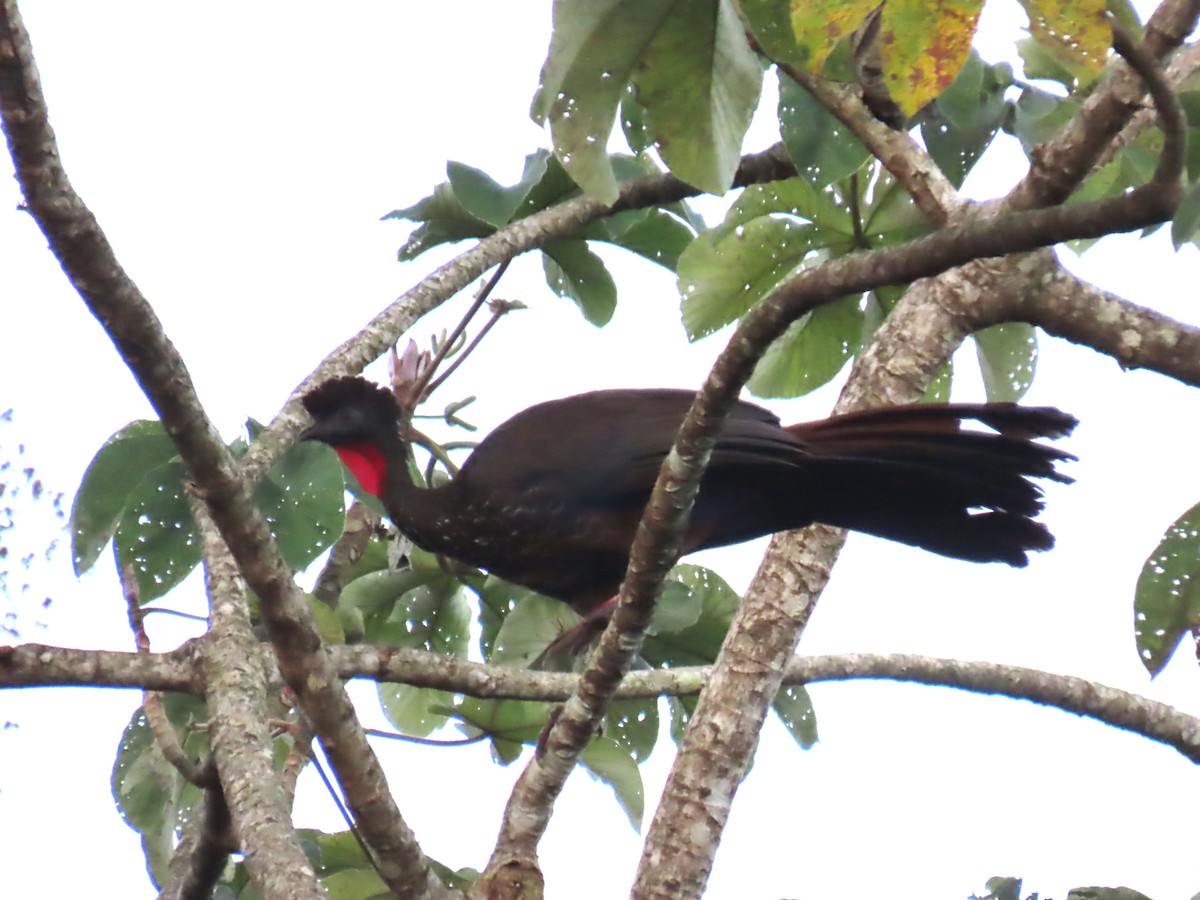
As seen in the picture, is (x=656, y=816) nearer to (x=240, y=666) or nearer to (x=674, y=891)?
(x=674, y=891)

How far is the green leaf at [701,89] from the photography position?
5.05ft

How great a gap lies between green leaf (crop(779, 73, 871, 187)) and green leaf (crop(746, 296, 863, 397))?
636 mm

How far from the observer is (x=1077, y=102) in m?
2.79

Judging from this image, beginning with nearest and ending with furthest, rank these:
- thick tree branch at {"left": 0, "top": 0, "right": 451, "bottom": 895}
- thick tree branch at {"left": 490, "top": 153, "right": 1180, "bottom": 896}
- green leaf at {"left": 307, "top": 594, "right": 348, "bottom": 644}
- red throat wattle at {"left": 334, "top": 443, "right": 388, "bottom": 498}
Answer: thick tree branch at {"left": 490, "top": 153, "right": 1180, "bottom": 896}, thick tree branch at {"left": 0, "top": 0, "right": 451, "bottom": 895}, green leaf at {"left": 307, "top": 594, "right": 348, "bottom": 644}, red throat wattle at {"left": 334, "top": 443, "right": 388, "bottom": 498}

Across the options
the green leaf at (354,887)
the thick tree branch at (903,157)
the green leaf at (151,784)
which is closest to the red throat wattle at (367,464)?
the green leaf at (151,784)

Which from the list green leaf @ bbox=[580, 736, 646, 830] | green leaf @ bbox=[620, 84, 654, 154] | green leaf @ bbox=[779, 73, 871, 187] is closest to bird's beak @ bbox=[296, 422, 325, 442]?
green leaf @ bbox=[580, 736, 646, 830]

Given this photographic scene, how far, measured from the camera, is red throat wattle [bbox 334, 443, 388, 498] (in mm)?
3141

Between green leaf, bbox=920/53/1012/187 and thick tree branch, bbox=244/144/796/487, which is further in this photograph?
green leaf, bbox=920/53/1012/187

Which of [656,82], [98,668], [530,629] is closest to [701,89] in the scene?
[656,82]

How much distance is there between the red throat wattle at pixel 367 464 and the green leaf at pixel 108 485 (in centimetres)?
80

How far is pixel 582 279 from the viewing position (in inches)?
132

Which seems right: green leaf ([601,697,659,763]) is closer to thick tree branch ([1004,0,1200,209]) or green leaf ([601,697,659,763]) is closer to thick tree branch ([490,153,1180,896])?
thick tree branch ([490,153,1180,896])

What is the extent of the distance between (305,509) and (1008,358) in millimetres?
1650

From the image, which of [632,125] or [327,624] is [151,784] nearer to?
[327,624]
